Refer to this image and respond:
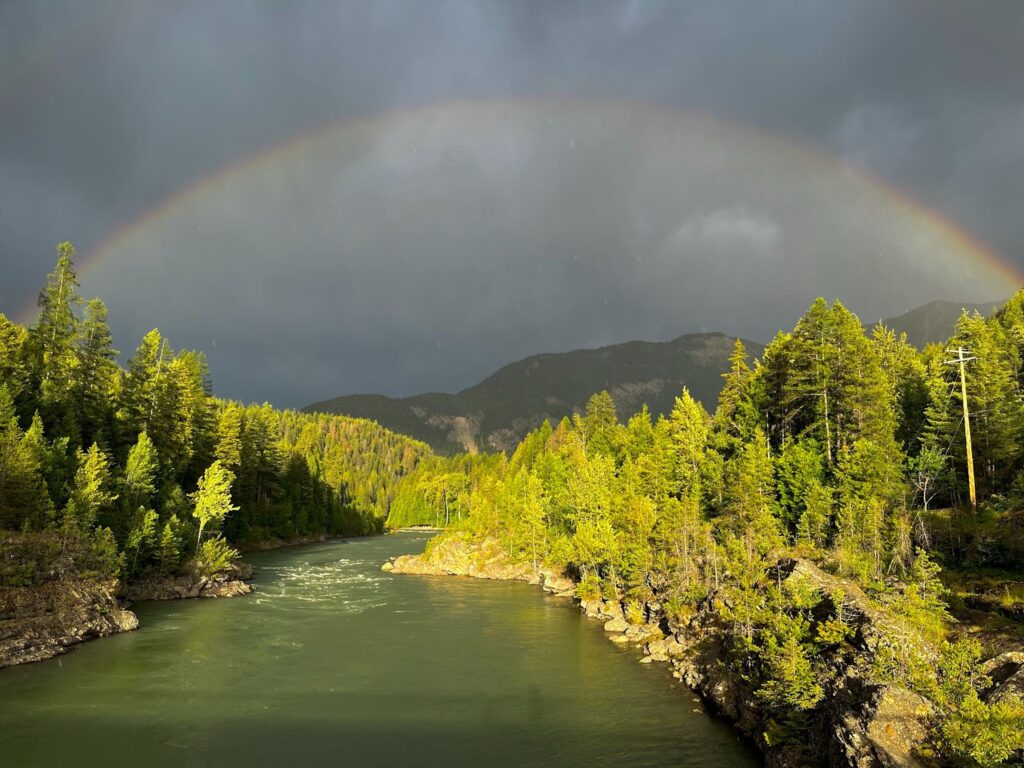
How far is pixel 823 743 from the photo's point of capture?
22.7 meters

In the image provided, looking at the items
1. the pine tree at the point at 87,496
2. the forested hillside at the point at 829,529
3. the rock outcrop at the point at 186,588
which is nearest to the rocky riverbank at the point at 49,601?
the pine tree at the point at 87,496

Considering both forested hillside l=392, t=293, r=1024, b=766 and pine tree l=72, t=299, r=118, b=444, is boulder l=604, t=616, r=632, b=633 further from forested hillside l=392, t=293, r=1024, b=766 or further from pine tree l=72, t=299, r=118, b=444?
pine tree l=72, t=299, r=118, b=444

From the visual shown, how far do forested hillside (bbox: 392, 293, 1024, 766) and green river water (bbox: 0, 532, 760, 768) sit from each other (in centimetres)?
619

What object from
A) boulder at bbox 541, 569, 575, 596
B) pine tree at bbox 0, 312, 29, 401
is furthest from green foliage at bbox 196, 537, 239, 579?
boulder at bbox 541, 569, 575, 596

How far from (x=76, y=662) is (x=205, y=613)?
17.0 meters

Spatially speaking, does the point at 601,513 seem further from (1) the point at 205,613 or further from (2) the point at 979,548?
(1) the point at 205,613

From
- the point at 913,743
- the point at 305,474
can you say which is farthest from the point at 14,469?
the point at 305,474

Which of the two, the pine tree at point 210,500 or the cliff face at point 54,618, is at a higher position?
the pine tree at point 210,500

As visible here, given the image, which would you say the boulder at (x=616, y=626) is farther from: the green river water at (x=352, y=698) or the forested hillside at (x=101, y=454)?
the forested hillside at (x=101, y=454)

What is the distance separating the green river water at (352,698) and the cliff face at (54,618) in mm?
1505

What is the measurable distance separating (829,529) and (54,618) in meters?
64.4

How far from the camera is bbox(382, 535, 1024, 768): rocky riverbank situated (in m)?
19.2

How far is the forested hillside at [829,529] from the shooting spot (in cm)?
2316

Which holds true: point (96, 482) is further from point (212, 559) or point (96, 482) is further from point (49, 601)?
point (212, 559)
